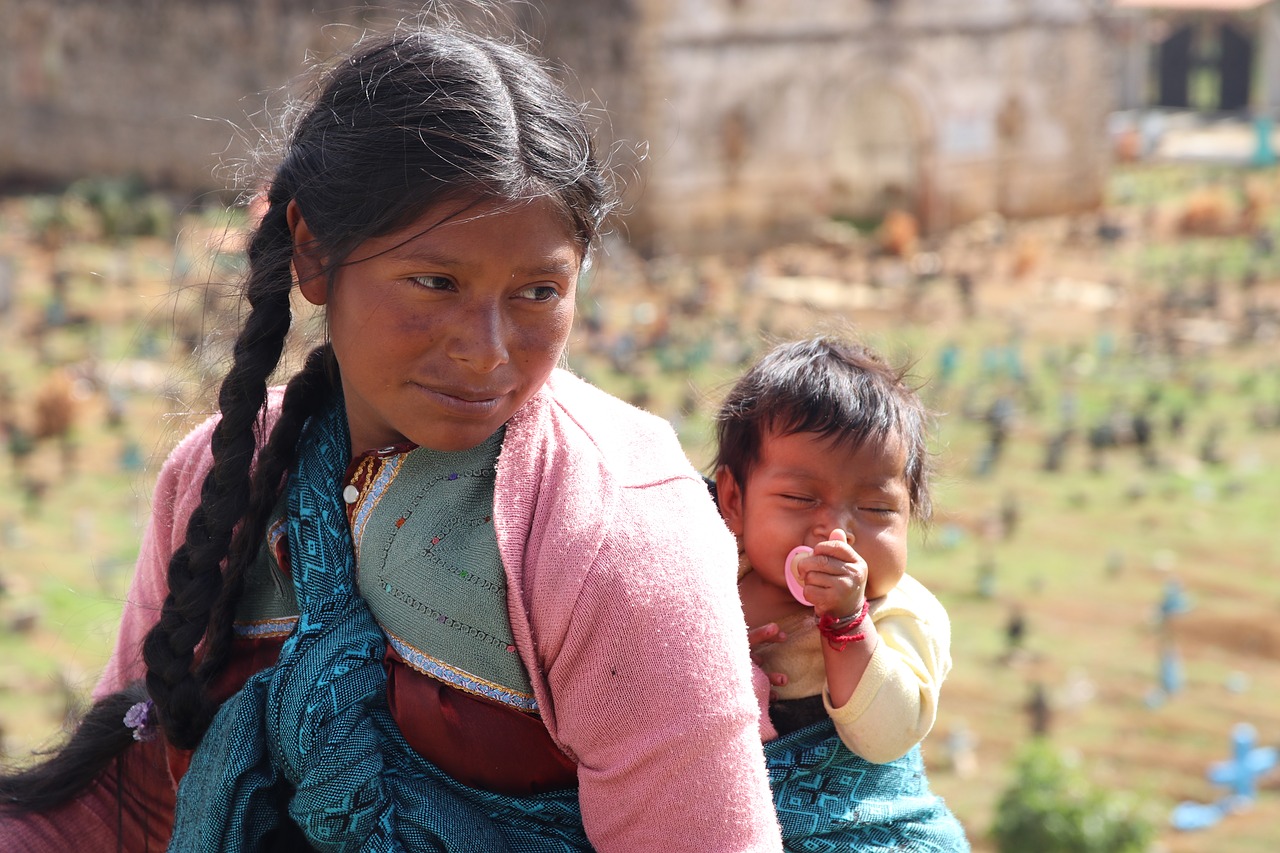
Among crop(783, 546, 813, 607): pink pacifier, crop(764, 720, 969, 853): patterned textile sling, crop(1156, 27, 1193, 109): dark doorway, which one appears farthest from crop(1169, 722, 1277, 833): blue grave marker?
crop(1156, 27, 1193, 109): dark doorway

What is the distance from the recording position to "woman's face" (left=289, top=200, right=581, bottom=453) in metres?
1.46

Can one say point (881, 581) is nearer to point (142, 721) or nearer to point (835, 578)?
point (835, 578)

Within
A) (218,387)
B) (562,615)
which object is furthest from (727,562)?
(218,387)

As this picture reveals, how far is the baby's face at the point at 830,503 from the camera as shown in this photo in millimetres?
1778

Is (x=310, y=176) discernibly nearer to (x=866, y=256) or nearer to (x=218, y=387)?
(x=218, y=387)

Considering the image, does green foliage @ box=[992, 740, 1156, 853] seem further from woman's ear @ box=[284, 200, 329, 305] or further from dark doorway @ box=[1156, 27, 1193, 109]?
dark doorway @ box=[1156, 27, 1193, 109]

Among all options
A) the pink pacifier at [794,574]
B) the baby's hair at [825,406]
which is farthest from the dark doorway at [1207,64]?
the pink pacifier at [794,574]

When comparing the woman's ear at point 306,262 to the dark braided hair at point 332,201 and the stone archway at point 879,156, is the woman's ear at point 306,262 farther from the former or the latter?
the stone archway at point 879,156

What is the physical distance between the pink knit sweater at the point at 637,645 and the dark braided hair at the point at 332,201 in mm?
300

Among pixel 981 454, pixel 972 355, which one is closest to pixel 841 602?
pixel 981 454

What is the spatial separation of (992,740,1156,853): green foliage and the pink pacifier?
121 inches

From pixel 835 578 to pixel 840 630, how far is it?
7 centimetres

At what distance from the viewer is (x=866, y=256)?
15344mm

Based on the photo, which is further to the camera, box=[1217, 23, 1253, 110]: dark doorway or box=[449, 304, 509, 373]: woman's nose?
box=[1217, 23, 1253, 110]: dark doorway
